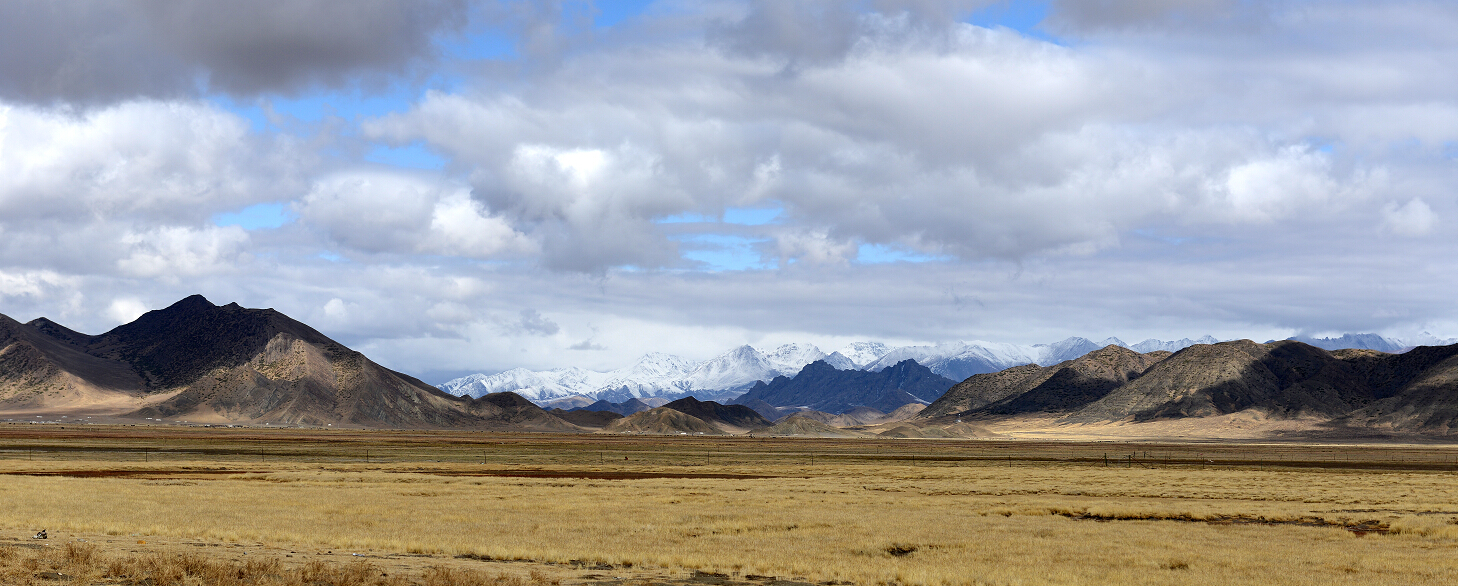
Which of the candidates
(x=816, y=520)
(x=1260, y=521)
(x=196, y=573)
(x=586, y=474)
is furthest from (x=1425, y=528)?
(x=586, y=474)

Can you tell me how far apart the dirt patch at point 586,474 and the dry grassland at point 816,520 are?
0.92 meters

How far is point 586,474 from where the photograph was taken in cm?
7744

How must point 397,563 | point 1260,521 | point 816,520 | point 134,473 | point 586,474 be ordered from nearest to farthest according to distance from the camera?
point 397,563 → point 816,520 → point 1260,521 → point 134,473 → point 586,474

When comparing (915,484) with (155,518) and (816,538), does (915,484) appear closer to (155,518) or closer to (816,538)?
(816,538)

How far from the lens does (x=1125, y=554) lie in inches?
1293

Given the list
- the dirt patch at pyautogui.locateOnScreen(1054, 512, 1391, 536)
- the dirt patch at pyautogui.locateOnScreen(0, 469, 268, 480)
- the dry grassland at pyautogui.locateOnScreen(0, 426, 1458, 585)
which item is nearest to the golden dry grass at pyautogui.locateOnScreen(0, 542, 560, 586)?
the dry grassland at pyautogui.locateOnScreen(0, 426, 1458, 585)

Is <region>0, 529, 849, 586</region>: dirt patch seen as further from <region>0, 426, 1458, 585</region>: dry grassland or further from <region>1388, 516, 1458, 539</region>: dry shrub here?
<region>1388, 516, 1458, 539</region>: dry shrub

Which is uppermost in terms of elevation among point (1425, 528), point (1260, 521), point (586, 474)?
point (1425, 528)

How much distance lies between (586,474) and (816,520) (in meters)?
37.8

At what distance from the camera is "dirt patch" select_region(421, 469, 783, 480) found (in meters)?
73.2

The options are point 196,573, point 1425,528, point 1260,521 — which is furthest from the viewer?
point 1260,521

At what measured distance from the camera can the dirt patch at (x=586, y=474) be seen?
7319 centimetres

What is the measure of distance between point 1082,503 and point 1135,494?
9866 millimetres

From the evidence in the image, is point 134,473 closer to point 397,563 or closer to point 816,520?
point 816,520
